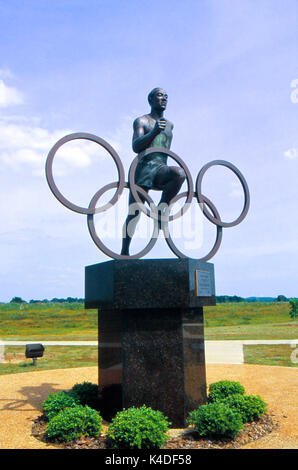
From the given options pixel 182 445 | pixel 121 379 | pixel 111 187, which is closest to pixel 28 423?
pixel 121 379

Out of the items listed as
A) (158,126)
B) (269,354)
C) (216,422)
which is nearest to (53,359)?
(269,354)

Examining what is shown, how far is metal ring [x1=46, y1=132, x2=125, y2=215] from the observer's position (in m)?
7.29

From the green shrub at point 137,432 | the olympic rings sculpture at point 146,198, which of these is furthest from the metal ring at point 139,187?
the green shrub at point 137,432

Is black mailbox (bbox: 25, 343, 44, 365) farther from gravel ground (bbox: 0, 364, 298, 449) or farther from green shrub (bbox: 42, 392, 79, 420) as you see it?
green shrub (bbox: 42, 392, 79, 420)

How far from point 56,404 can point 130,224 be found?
3.68 meters

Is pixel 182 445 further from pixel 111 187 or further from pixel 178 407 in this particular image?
pixel 111 187

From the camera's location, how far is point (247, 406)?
6.90 metres

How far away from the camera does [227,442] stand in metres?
5.96

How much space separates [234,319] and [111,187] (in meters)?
29.0

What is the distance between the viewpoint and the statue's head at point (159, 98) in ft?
27.3

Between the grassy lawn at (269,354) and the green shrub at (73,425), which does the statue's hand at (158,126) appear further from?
the grassy lawn at (269,354)

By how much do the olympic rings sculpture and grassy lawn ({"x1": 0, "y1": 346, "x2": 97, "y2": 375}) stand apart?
7.77 m

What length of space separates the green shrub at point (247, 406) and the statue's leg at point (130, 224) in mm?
3411

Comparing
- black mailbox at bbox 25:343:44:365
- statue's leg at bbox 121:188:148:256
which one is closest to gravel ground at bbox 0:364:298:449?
black mailbox at bbox 25:343:44:365
